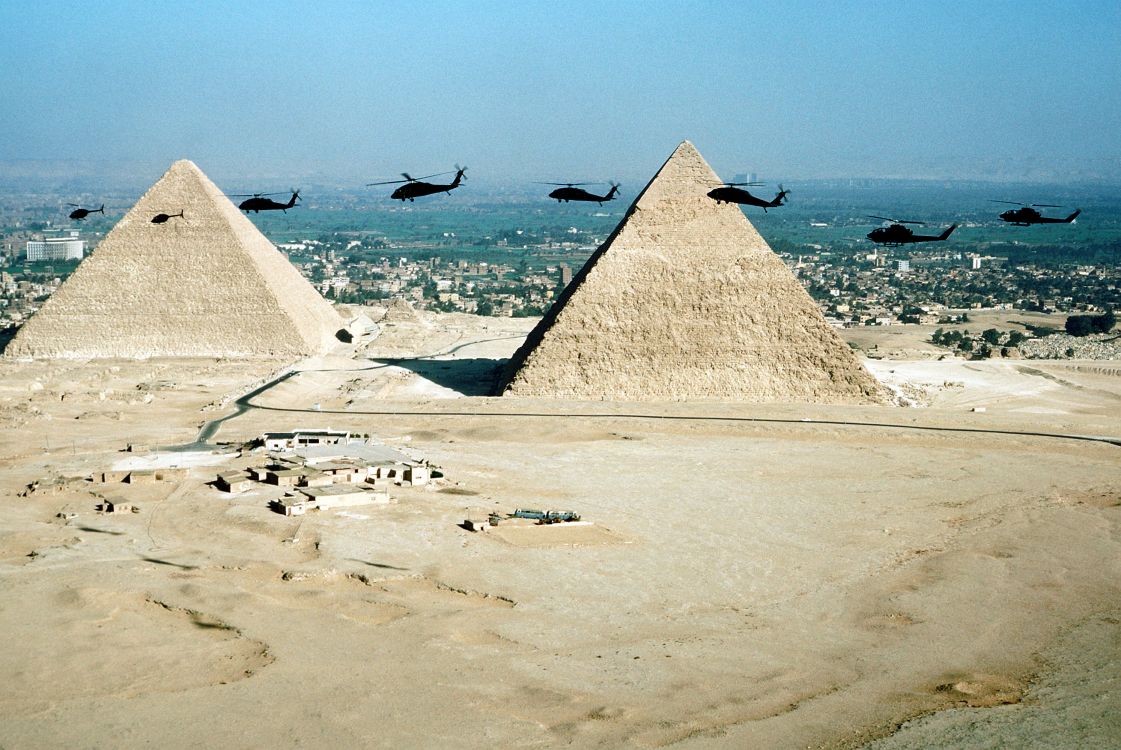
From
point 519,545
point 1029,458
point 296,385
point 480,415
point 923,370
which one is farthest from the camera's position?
point 923,370

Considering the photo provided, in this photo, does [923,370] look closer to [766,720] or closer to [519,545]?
[519,545]

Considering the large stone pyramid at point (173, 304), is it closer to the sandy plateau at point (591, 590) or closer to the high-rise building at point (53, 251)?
the sandy plateau at point (591, 590)

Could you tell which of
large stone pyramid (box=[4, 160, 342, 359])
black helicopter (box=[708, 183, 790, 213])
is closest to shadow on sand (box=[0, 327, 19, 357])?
large stone pyramid (box=[4, 160, 342, 359])

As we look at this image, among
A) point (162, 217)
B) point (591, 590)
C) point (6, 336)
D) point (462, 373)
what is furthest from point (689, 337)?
point (6, 336)

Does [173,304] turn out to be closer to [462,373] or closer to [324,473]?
[462,373]

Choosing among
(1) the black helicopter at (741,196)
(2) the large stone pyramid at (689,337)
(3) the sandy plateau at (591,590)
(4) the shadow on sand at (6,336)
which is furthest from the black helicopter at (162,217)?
(1) the black helicopter at (741,196)

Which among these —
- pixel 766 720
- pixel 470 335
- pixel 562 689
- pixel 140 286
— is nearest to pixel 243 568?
pixel 562 689
